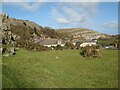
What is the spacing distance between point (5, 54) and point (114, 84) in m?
14.2

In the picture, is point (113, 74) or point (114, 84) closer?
point (114, 84)

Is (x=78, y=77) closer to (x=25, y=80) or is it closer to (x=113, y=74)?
(x=113, y=74)

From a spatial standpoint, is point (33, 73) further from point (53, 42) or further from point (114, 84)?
point (53, 42)

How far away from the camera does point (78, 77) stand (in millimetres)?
18266

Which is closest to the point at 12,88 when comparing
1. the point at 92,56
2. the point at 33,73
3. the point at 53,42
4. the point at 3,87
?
the point at 3,87

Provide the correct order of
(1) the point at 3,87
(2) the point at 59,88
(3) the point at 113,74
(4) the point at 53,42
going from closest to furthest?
1. (1) the point at 3,87
2. (2) the point at 59,88
3. (3) the point at 113,74
4. (4) the point at 53,42

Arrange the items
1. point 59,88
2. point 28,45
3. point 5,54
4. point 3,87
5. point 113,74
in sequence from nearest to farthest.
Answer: point 3,87
point 59,88
point 113,74
point 5,54
point 28,45

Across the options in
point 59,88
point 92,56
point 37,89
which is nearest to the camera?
point 37,89

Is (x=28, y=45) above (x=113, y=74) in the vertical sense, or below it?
above

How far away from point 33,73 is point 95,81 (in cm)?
473

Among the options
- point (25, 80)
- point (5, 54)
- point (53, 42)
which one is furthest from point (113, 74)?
point (53, 42)

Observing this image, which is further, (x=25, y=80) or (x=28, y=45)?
(x=28, y=45)

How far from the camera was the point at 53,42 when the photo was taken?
74.3m

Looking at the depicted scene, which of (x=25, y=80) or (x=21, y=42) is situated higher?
(x=21, y=42)
